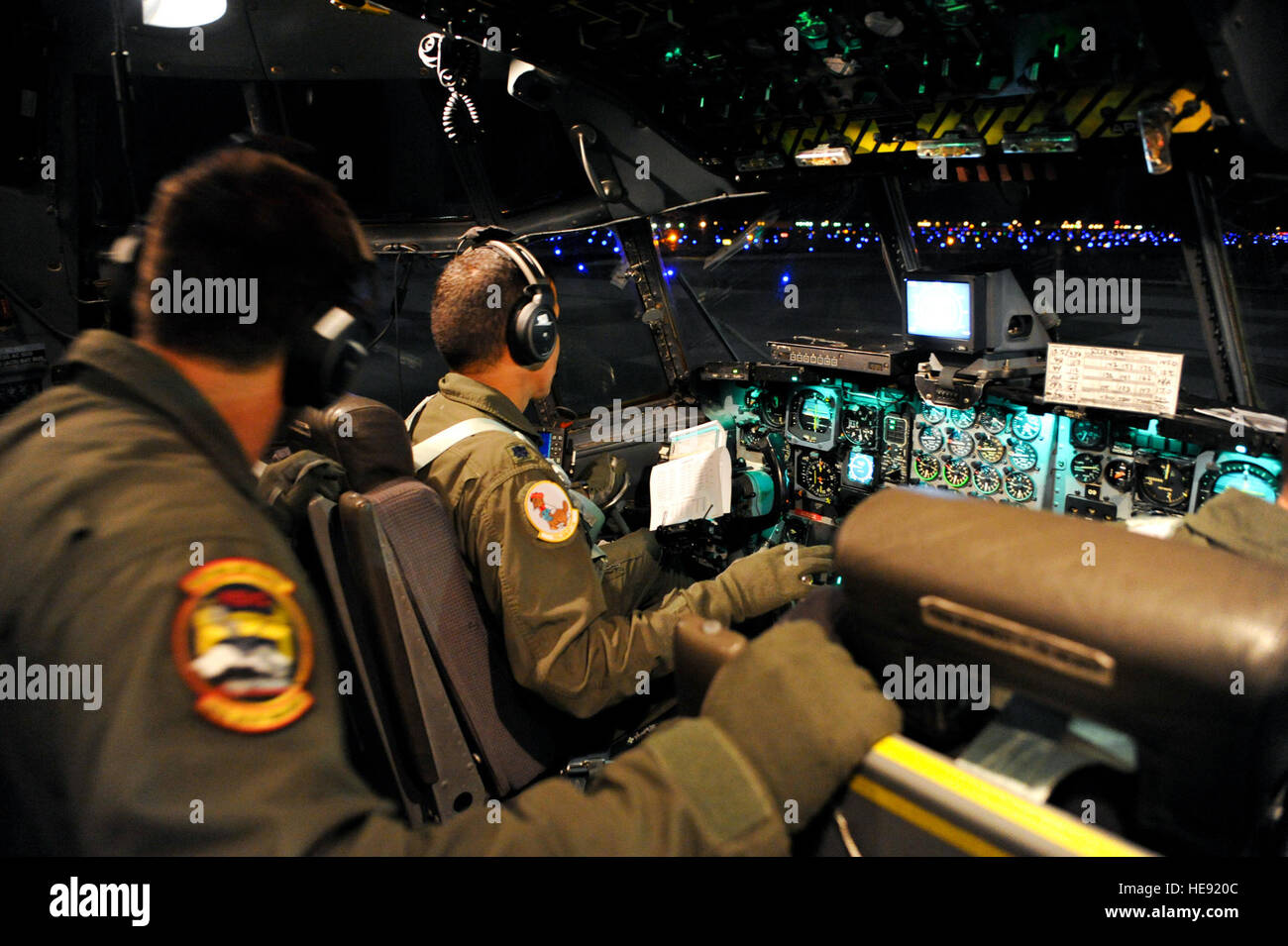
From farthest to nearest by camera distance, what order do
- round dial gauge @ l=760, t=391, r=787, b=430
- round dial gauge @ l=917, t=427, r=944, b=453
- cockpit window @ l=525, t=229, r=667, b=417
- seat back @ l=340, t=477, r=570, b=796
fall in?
1. cockpit window @ l=525, t=229, r=667, b=417
2. round dial gauge @ l=760, t=391, r=787, b=430
3. round dial gauge @ l=917, t=427, r=944, b=453
4. seat back @ l=340, t=477, r=570, b=796

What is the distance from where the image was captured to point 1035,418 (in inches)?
100

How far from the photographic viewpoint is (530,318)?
1.79m

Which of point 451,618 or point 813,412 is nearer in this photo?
point 451,618

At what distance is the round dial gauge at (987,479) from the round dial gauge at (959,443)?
0.07 meters

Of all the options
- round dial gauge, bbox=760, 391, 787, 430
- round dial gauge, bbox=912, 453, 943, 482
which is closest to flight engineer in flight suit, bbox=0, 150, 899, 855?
round dial gauge, bbox=912, 453, 943, 482

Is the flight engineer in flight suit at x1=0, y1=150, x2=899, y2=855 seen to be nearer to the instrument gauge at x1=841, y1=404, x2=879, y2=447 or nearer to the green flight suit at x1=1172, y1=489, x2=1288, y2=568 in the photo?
the green flight suit at x1=1172, y1=489, x2=1288, y2=568

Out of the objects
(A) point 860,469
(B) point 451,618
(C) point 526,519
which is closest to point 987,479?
(A) point 860,469

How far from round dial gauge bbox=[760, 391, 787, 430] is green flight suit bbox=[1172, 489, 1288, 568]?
251cm

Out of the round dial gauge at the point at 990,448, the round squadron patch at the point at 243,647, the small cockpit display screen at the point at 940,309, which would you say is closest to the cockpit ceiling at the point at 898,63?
the small cockpit display screen at the point at 940,309

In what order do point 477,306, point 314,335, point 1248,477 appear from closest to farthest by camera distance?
point 314,335
point 477,306
point 1248,477

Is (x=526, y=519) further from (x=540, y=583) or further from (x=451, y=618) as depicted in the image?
(x=451, y=618)

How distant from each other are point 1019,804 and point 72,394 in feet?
3.15

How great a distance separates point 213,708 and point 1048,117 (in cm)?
272

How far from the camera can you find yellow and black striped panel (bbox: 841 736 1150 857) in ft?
1.62
